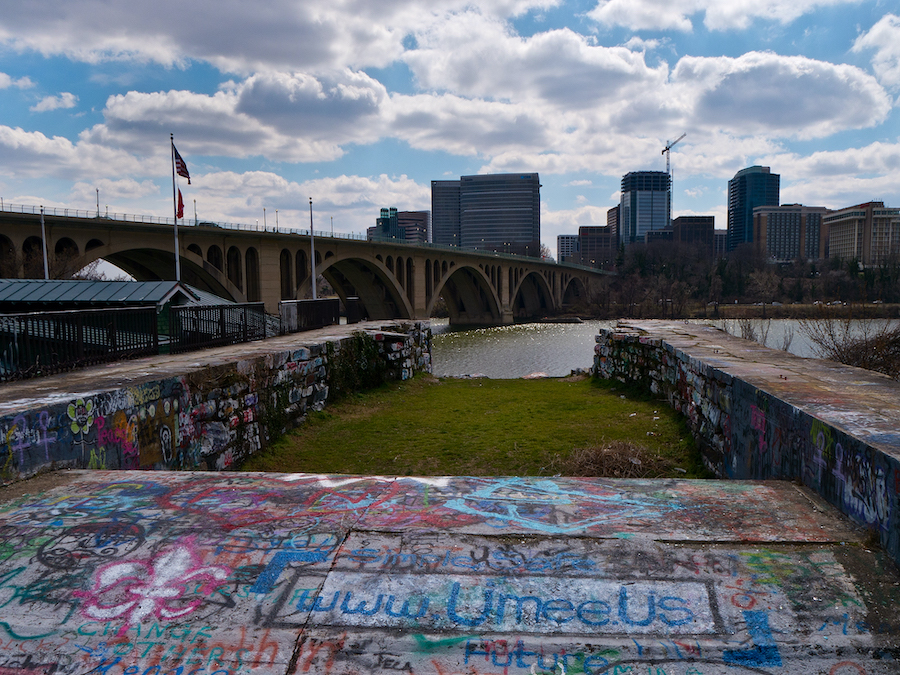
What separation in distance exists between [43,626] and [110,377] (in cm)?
523

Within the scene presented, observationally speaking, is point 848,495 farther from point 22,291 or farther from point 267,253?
point 267,253

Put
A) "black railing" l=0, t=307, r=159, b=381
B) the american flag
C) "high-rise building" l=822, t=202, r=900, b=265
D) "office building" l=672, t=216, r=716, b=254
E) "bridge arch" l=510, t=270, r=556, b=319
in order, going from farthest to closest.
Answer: "office building" l=672, t=216, r=716, b=254 < "high-rise building" l=822, t=202, r=900, b=265 < "bridge arch" l=510, t=270, r=556, b=319 < the american flag < "black railing" l=0, t=307, r=159, b=381

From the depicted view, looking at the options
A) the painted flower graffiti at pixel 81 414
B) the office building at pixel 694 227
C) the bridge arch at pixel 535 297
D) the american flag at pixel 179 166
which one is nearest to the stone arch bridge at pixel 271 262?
the american flag at pixel 179 166

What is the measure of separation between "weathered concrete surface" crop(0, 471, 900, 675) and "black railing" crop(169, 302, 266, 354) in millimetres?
8060

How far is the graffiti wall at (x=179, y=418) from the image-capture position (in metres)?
5.43

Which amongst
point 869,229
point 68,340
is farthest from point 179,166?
point 869,229

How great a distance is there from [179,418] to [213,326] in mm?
6721

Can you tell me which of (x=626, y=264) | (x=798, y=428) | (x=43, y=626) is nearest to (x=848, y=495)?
(x=798, y=428)

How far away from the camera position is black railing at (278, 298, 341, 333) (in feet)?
60.0

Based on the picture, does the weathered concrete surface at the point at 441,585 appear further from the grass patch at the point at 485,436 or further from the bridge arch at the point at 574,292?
the bridge arch at the point at 574,292

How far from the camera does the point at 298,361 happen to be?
37.9 feet

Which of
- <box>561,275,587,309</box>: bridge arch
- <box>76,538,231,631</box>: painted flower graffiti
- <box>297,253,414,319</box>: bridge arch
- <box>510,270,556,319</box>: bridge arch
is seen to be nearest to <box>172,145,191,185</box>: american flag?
<box>76,538,231,631</box>: painted flower graffiti

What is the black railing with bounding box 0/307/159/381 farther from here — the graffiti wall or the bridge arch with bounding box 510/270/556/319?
the bridge arch with bounding box 510/270/556/319

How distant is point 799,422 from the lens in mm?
5328
